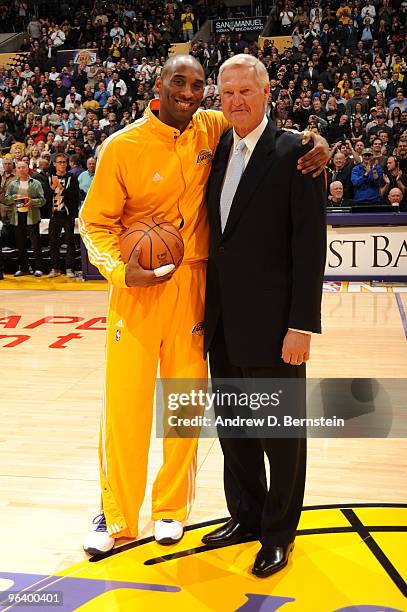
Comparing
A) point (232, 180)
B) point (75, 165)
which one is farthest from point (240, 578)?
point (75, 165)

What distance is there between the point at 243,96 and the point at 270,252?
549 mm

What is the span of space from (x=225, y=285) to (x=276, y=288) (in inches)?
7.7

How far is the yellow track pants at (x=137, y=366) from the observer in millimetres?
2727

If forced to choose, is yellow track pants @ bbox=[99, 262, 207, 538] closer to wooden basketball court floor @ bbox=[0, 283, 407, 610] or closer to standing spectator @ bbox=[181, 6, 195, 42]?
wooden basketball court floor @ bbox=[0, 283, 407, 610]

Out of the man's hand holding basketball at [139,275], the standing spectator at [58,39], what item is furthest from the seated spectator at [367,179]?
the standing spectator at [58,39]

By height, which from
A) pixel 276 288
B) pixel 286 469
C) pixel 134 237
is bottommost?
pixel 286 469

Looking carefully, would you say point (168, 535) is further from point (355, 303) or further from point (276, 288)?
point (355, 303)

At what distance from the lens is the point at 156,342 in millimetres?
2756

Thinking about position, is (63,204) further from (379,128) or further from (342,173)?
(379,128)

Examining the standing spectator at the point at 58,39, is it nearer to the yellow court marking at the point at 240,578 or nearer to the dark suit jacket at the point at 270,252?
the dark suit jacket at the point at 270,252

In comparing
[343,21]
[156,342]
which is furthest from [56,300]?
[343,21]

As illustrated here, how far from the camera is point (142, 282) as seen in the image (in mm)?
2547

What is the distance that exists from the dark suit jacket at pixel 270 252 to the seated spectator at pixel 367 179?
23.3 feet

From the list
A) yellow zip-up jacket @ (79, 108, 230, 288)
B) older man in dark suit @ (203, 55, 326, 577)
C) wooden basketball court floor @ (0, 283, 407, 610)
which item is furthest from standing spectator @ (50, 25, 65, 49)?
older man in dark suit @ (203, 55, 326, 577)
